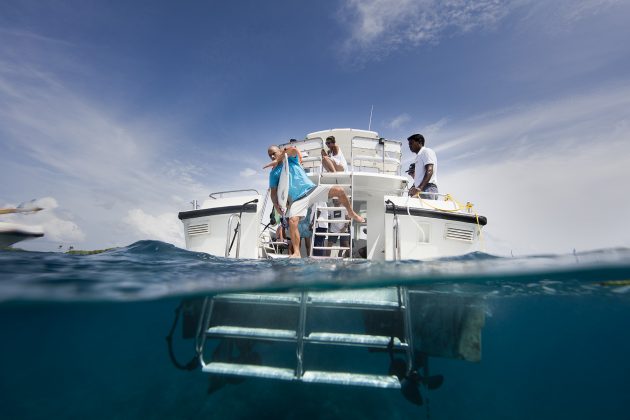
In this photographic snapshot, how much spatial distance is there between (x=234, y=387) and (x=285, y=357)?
5.26 meters

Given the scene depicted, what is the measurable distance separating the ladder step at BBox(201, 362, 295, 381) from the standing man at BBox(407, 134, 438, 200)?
464 centimetres

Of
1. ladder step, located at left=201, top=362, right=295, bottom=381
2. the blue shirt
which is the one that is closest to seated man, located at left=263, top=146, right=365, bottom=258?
the blue shirt

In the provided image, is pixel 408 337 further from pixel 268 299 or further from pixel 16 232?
pixel 16 232

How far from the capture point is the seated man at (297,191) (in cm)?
582

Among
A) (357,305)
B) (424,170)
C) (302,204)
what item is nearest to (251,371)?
(357,305)

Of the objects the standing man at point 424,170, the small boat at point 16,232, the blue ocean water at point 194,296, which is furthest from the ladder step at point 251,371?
the standing man at point 424,170

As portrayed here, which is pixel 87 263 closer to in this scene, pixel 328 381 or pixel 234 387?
pixel 328 381

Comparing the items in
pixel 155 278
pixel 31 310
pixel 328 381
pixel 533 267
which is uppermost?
pixel 533 267

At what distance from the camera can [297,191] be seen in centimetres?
591

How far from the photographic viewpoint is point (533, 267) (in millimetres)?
5715

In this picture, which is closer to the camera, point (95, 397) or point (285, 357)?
point (285, 357)

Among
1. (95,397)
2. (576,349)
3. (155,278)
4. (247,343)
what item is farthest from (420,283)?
(576,349)

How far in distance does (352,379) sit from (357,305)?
36.7 inches

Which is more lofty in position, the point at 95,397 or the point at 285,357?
the point at 285,357
